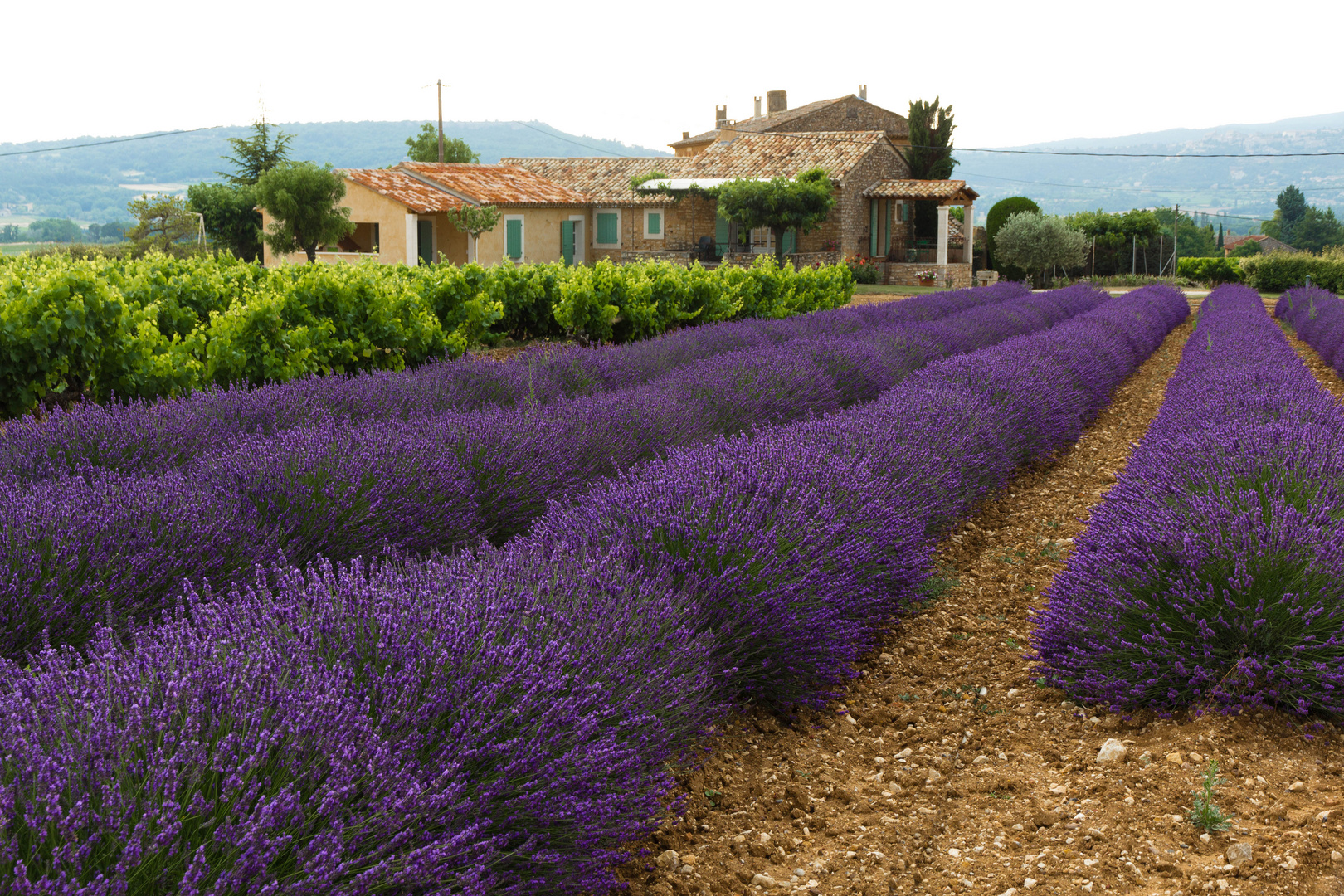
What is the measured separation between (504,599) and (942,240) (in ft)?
94.3

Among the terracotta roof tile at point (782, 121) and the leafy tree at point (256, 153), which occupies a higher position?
the terracotta roof tile at point (782, 121)

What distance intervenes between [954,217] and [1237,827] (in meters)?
30.3

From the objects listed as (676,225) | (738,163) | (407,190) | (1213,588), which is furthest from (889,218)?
(1213,588)

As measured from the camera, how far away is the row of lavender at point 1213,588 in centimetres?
272

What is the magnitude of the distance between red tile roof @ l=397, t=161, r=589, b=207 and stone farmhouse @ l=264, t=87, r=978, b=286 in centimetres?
6

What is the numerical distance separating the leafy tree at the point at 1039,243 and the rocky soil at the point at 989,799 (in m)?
30.0

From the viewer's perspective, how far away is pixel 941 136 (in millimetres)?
33281

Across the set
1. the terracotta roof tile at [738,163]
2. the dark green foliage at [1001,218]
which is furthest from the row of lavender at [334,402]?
the dark green foliage at [1001,218]

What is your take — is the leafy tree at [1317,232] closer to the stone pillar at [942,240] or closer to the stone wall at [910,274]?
the stone wall at [910,274]

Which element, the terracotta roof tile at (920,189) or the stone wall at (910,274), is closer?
the stone wall at (910,274)

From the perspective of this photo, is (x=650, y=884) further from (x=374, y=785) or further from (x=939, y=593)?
(x=939, y=593)

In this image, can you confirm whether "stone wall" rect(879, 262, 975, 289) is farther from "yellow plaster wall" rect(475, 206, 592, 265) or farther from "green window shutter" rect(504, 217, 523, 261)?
"green window shutter" rect(504, 217, 523, 261)

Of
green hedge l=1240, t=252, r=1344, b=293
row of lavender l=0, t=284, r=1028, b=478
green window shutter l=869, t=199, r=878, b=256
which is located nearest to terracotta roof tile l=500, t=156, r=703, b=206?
green window shutter l=869, t=199, r=878, b=256

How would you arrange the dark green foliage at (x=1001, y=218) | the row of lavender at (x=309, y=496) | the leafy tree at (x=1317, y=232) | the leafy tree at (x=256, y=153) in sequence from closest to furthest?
the row of lavender at (x=309, y=496), the dark green foliage at (x=1001, y=218), the leafy tree at (x=256, y=153), the leafy tree at (x=1317, y=232)
